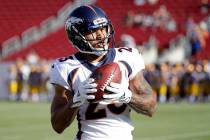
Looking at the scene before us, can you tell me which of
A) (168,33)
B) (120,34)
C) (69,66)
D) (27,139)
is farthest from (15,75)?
(69,66)

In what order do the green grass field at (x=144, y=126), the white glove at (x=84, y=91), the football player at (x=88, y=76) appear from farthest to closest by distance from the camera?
the green grass field at (x=144, y=126) < the football player at (x=88, y=76) < the white glove at (x=84, y=91)

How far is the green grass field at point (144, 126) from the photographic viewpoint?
841 centimetres

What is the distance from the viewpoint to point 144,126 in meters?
9.77

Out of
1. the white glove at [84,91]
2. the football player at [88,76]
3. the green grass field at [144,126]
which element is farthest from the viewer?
the green grass field at [144,126]

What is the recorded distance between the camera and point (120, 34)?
65.7ft

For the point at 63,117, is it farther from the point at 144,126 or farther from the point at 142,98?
the point at 144,126

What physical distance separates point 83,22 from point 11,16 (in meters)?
19.7

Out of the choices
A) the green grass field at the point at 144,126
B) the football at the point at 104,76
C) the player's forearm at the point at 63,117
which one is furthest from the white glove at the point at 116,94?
the green grass field at the point at 144,126

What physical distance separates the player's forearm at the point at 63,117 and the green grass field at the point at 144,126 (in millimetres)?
4839

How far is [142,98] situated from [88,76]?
0.33m

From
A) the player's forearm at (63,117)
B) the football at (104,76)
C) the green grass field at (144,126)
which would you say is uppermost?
the football at (104,76)

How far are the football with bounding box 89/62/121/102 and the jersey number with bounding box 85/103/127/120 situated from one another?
0.28 metres

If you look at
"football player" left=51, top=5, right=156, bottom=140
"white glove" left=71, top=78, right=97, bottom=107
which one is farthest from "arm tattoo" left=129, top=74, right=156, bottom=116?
"white glove" left=71, top=78, right=97, bottom=107

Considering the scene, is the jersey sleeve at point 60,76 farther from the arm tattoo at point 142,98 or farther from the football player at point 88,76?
the arm tattoo at point 142,98
